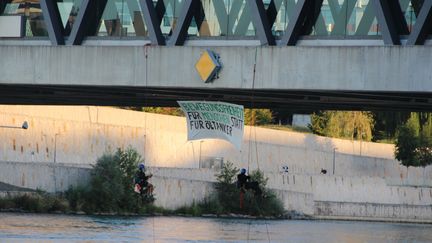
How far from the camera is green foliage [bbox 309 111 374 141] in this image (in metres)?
138

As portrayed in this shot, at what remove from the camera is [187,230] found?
75.9m

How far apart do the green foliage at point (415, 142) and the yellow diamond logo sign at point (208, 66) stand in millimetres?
91724

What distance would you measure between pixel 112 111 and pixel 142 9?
72654 millimetres

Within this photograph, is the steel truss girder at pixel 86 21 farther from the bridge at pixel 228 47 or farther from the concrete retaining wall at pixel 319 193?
the concrete retaining wall at pixel 319 193

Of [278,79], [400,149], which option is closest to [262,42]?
[278,79]

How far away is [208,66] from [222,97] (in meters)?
6.41

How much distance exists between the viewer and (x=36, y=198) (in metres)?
88.1

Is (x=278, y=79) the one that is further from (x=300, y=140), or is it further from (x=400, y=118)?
(x=400, y=118)

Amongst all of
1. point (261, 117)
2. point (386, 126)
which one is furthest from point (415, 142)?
point (261, 117)

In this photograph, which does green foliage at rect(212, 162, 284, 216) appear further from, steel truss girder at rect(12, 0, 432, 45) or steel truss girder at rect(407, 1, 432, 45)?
steel truss girder at rect(407, 1, 432, 45)

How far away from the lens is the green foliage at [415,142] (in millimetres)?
127562

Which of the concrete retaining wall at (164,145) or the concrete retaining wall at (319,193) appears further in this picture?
the concrete retaining wall at (319,193)

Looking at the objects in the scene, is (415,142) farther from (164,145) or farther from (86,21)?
(86,21)

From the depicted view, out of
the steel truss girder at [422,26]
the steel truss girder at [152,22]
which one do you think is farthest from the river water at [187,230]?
the steel truss girder at [422,26]
